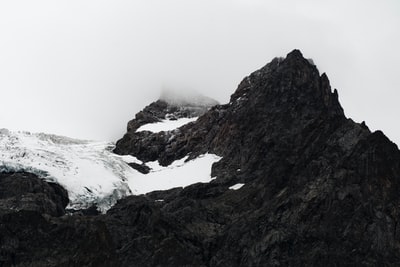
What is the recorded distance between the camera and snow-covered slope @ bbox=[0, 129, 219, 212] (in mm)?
133125

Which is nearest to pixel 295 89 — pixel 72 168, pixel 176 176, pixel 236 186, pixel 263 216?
pixel 176 176

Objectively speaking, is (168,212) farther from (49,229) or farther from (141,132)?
(141,132)

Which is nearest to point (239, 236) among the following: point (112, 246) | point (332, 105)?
point (112, 246)

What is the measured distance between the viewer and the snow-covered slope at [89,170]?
133125 mm

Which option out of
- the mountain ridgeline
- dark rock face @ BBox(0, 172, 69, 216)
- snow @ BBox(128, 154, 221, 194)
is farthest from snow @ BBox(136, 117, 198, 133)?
dark rock face @ BBox(0, 172, 69, 216)

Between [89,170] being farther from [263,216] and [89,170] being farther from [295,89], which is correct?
[263,216]

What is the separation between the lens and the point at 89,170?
463 feet

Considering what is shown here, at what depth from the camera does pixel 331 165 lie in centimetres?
11675

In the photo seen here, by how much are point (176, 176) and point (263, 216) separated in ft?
123

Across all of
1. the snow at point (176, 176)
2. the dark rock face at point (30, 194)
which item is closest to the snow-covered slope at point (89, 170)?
the snow at point (176, 176)

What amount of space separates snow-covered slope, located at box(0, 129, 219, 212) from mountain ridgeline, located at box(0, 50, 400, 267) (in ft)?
12.7

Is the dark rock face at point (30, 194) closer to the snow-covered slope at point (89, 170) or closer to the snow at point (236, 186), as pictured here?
the snow-covered slope at point (89, 170)

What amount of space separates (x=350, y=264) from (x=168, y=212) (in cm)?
2854

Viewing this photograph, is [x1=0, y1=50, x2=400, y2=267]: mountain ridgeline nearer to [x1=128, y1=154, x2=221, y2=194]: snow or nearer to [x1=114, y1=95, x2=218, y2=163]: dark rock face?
[x1=128, y1=154, x2=221, y2=194]: snow
